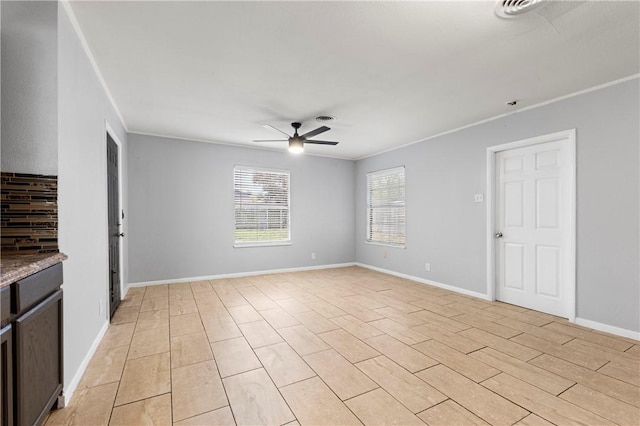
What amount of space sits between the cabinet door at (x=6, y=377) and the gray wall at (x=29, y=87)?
971mm

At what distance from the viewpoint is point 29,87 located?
5.66ft

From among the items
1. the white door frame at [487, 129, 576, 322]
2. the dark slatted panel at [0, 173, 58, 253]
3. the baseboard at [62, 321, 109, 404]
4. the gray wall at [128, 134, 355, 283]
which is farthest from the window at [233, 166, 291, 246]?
the dark slatted panel at [0, 173, 58, 253]

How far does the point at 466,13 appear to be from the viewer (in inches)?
76.4

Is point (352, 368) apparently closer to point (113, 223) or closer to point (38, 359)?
point (38, 359)

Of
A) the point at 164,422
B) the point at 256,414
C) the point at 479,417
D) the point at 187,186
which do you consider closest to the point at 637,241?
the point at 479,417

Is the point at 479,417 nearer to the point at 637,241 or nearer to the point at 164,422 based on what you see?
the point at 164,422

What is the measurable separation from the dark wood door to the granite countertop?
6.28 feet

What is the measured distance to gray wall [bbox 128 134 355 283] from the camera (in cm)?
486

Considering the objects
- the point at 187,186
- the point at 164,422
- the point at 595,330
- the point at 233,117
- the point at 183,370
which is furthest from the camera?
the point at 187,186

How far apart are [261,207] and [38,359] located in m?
4.50

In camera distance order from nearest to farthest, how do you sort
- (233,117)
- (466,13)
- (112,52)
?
(466,13)
(112,52)
(233,117)

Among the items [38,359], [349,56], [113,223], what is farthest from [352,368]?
[113,223]

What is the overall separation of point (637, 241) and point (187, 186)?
19.1 feet

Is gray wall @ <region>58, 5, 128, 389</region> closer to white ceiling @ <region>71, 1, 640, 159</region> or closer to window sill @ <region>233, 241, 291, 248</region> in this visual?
white ceiling @ <region>71, 1, 640, 159</region>
